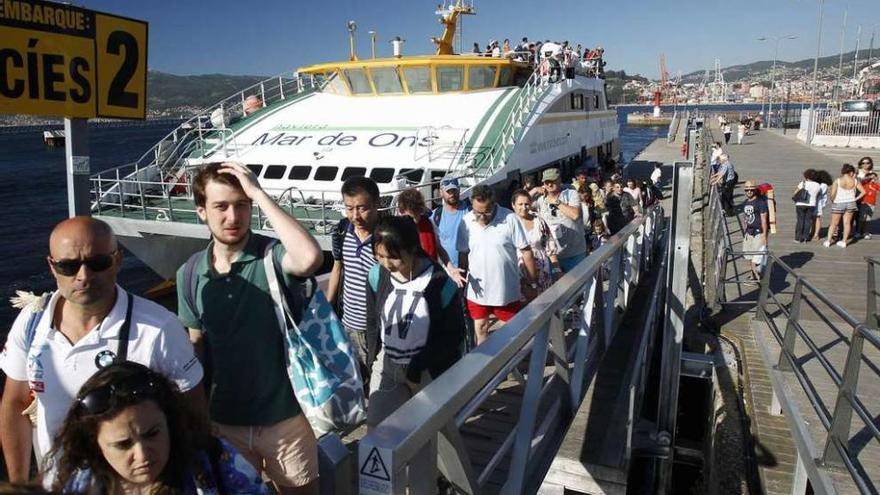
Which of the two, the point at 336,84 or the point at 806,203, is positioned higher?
the point at 336,84

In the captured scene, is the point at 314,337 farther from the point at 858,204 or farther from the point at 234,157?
the point at 858,204

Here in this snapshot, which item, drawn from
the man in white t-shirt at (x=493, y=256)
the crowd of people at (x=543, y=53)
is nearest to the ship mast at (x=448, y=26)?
the crowd of people at (x=543, y=53)

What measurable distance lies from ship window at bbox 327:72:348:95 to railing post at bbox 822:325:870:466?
12.4 metres

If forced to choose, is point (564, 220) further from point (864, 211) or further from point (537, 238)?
point (864, 211)

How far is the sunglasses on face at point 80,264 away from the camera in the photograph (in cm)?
190

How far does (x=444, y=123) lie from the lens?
11.8m

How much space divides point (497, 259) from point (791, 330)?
2452 mm

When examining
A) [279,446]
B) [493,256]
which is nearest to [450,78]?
[493,256]

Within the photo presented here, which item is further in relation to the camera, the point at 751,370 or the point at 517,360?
the point at 751,370

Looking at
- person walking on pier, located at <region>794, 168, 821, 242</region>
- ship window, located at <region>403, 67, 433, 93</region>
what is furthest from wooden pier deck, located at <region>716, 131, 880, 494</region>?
ship window, located at <region>403, 67, 433, 93</region>

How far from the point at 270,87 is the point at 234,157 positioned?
3.78 meters

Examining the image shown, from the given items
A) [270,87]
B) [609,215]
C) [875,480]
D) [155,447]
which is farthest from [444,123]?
[155,447]

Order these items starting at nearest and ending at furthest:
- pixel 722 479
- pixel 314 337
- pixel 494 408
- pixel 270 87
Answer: pixel 314 337 < pixel 494 408 < pixel 722 479 < pixel 270 87

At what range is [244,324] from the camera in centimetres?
233
